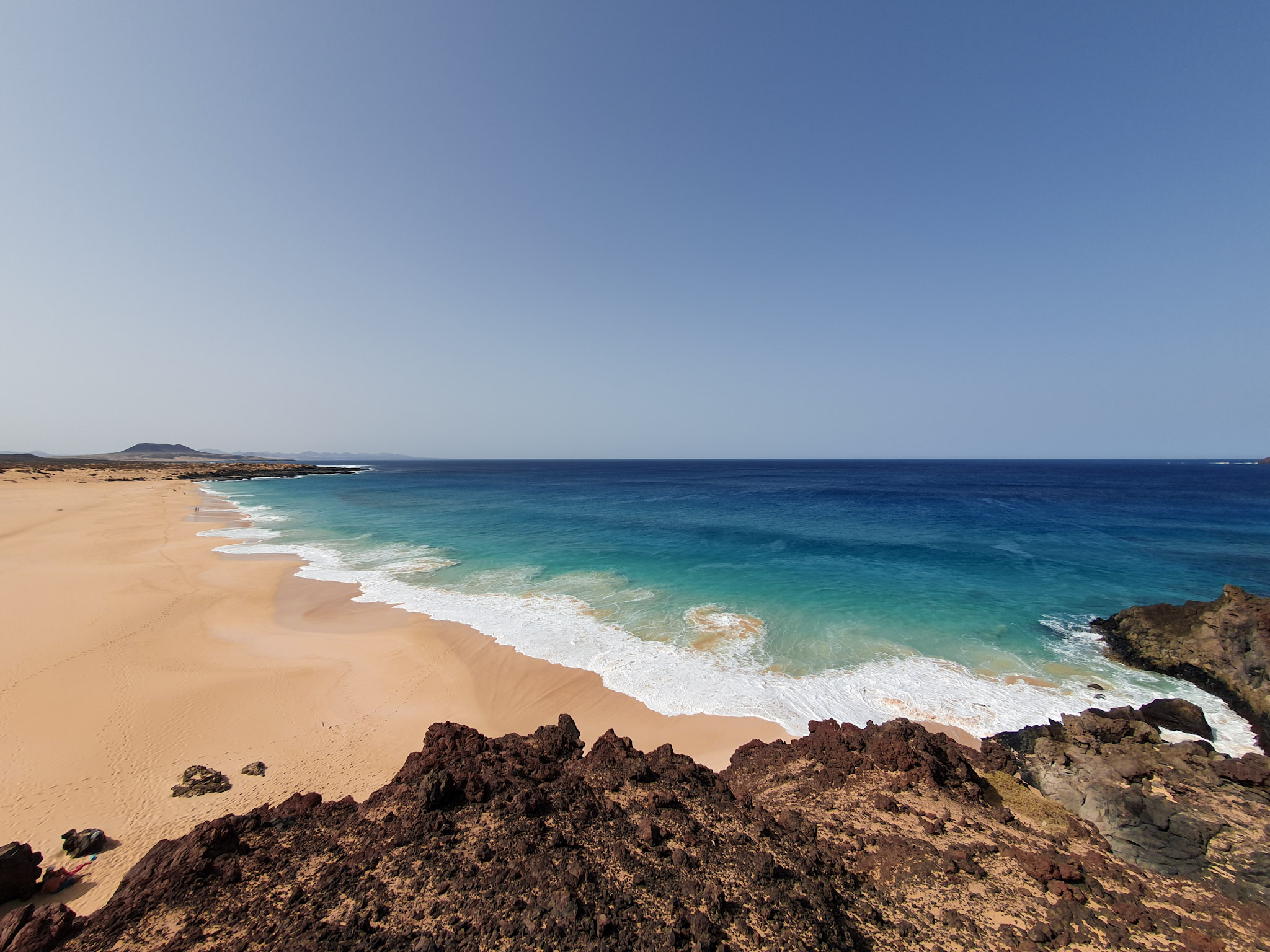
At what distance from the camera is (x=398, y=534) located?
35156mm

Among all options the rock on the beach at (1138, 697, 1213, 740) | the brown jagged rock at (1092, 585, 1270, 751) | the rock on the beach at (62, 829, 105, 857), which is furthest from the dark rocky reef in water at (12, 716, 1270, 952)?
the brown jagged rock at (1092, 585, 1270, 751)

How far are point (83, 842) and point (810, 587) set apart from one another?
880 inches

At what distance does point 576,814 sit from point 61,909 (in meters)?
4.91

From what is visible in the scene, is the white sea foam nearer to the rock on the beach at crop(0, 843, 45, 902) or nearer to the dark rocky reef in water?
the dark rocky reef in water

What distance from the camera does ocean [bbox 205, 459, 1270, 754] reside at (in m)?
12.8

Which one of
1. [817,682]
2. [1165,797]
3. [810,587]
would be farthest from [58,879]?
[810,587]

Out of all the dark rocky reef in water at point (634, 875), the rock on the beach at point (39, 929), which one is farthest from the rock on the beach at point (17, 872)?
the dark rocky reef in water at point (634, 875)

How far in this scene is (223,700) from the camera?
11703 mm

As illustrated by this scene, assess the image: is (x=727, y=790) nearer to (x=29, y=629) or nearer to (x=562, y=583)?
(x=562, y=583)

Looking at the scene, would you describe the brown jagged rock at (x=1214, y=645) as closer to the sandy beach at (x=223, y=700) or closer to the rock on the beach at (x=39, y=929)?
the sandy beach at (x=223, y=700)

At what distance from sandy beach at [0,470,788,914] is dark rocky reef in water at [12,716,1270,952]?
10.6 ft

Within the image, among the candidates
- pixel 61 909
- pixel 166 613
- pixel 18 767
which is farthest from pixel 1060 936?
pixel 166 613

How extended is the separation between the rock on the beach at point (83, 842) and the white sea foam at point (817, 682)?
30.4 ft

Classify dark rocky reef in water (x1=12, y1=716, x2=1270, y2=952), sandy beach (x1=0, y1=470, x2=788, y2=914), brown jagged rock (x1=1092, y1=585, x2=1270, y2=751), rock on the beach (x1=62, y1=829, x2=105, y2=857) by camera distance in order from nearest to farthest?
dark rocky reef in water (x1=12, y1=716, x2=1270, y2=952)
rock on the beach (x1=62, y1=829, x2=105, y2=857)
sandy beach (x1=0, y1=470, x2=788, y2=914)
brown jagged rock (x1=1092, y1=585, x2=1270, y2=751)
